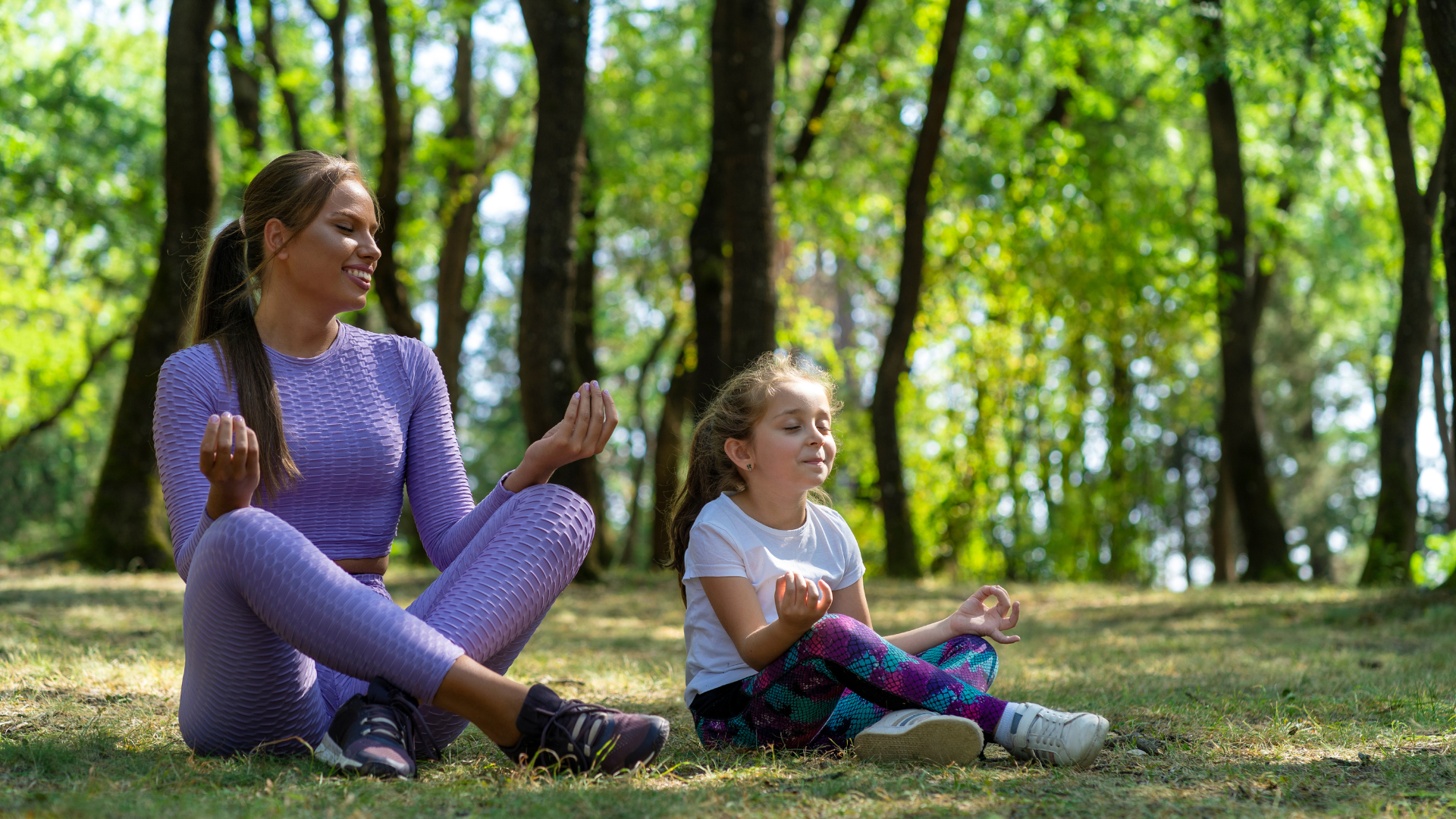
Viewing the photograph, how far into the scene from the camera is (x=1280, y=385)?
2353 cm

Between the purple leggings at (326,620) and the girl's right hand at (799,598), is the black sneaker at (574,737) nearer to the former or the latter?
the purple leggings at (326,620)

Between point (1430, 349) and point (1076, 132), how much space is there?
14.3 ft

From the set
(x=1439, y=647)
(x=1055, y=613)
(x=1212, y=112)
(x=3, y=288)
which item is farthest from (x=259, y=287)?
(x=3, y=288)

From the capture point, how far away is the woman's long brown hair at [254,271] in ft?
8.60

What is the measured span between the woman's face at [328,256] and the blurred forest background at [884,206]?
4166mm

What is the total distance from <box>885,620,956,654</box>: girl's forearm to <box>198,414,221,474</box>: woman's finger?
167 cm

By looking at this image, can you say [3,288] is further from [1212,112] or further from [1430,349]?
[1430,349]

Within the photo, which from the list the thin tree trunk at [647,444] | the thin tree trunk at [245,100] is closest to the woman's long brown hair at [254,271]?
the thin tree trunk at [245,100]

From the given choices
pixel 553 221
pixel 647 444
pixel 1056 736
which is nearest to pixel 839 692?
pixel 1056 736

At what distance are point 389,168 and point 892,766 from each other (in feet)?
30.8

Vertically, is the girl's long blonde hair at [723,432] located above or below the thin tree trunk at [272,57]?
below

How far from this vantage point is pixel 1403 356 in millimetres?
8172

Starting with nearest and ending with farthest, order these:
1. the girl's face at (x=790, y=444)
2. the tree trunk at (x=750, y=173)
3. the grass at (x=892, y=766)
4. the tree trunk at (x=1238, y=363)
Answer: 1. the grass at (x=892, y=766)
2. the girl's face at (x=790, y=444)
3. the tree trunk at (x=750, y=173)
4. the tree trunk at (x=1238, y=363)

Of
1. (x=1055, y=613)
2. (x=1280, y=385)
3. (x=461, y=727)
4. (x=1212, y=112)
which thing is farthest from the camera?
(x=1280, y=385)
